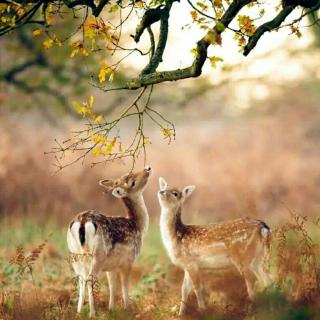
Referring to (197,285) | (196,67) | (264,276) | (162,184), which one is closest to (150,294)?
Result: (162,184)

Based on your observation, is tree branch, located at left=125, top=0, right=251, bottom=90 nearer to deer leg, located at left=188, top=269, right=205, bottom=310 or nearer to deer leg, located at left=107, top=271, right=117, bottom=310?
deer leg, located at left=188, top=269, right=205, bottom=310

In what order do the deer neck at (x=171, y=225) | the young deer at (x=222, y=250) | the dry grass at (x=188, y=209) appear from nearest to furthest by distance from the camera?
the dry grass at (x=188, y=209) → the young deer at (x=222, y=250) → the deer neck at (x=171, y=225)

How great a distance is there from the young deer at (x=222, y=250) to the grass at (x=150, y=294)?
23 centimetres

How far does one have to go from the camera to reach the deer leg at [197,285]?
964 cm

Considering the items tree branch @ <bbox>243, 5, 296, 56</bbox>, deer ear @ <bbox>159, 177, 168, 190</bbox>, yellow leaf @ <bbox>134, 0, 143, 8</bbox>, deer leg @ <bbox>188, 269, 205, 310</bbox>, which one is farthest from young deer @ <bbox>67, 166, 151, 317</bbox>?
tree branch @ <bbox>243, 5, 296, 56</bbox>

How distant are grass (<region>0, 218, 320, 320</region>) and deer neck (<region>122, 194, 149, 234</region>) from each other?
89cm

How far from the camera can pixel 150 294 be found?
39.5ft

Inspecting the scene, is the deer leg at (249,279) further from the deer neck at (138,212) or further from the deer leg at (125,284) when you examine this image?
the deer neck at (138,212)

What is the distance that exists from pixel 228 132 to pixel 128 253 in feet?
56.6

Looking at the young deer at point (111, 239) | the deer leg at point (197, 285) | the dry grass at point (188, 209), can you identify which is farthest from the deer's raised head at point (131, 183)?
the deer leg at point (197, 285)

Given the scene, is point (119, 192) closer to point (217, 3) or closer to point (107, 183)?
point (107, 183)

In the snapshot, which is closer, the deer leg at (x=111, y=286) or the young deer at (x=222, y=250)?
the young deer at (x=222, y=250)

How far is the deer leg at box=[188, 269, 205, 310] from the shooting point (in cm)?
964

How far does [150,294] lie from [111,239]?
7.69 ft
